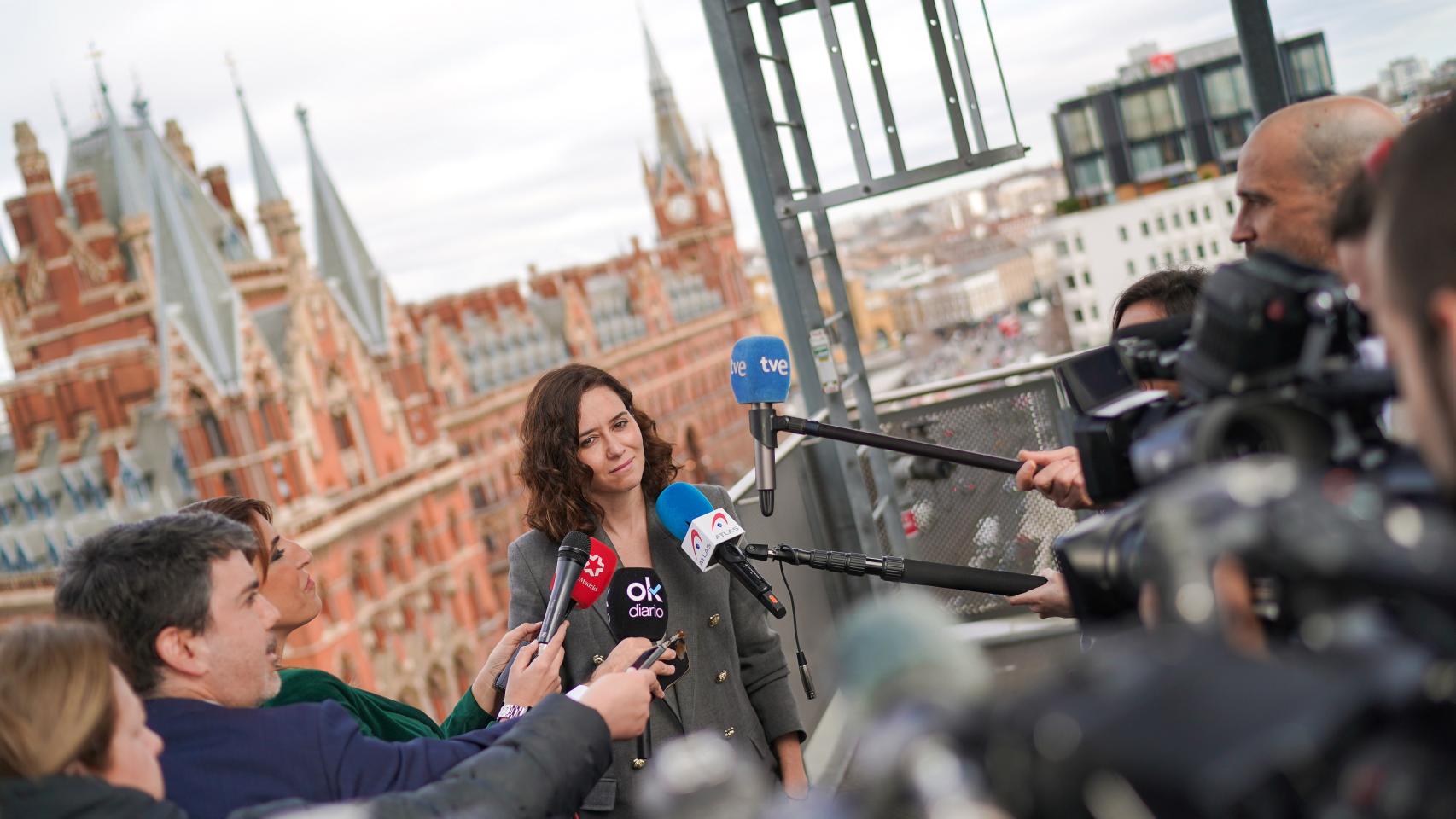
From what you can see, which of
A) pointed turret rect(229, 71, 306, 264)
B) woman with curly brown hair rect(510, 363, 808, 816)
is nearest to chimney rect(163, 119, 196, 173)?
pointed turret rect(229, 71, 306, 264)

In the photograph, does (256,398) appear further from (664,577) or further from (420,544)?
(664,577)

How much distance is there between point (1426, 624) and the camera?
0.66m

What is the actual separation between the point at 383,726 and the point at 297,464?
120 feet

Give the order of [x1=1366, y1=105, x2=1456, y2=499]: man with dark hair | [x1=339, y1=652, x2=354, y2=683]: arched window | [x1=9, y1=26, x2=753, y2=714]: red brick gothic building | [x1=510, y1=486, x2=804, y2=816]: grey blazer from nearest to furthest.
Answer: [x1=1366, y1=105, x2=1456, y2=499]: man with dark hair → [x1=510, y1=486, x2=804, y2=816]: grey blazer → [x1=9, y1=26, x2=753, y2=714]: red brick gothic building → [x1=339, y1=652, x2=354, y2=683]: arched window

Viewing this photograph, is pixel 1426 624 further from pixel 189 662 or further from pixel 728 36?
pixel 728 36

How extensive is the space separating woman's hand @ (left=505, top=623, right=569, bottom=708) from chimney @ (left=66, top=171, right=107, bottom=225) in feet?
128

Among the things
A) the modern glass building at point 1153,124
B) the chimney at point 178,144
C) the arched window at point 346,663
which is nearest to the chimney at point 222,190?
the chimney at point 178,144

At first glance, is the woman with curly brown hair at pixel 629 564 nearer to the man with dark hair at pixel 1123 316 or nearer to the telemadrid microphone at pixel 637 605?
the telemadrid microphone at pixel 637 605

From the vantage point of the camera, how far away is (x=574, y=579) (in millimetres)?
1764

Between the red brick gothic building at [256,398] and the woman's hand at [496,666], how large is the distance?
30510 mm

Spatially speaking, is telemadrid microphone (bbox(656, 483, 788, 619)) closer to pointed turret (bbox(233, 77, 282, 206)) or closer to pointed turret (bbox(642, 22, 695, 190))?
pointed turret (bbox(233, 77, 282, 206))

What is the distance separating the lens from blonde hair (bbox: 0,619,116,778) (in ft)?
3.40

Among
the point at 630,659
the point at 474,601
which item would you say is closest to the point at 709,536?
the point at 630,659

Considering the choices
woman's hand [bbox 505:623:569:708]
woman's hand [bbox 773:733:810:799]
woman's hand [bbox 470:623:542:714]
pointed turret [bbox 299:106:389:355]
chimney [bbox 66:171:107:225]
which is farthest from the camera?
pointed turret [bbox 299:106:389:355]
